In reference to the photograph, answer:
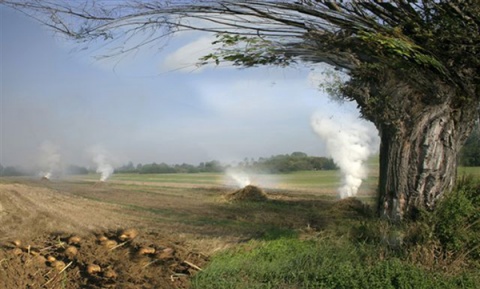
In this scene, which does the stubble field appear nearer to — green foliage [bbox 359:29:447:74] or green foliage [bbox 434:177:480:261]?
→ green foliage [bbox 434:177:480:261]

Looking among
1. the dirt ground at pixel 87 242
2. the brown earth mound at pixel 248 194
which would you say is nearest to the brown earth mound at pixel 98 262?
the dirt ground at pixel 87 242

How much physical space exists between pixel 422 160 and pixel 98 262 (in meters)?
4.69

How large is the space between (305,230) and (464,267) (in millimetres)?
2408

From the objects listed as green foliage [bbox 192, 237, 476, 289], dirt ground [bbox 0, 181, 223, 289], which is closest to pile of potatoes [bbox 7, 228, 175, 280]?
dirt ground [bbox 0, 181, 223, 289]

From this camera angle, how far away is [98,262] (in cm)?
723

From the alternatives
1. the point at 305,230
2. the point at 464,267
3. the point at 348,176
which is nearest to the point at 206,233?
the point at 305,230

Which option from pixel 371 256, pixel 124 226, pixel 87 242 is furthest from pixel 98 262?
pixel 371 256

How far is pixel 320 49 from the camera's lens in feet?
28.1

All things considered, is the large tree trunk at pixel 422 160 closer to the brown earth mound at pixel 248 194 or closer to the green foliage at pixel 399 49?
the green foliage at pixel 399 49

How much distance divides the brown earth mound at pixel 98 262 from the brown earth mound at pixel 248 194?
161 cm

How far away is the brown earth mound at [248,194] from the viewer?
30.3 feet

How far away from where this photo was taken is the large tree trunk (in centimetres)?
824

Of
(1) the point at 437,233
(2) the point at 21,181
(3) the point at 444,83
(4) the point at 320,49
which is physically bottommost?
(1) the point at 437,233

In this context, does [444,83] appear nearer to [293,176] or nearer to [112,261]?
[293,176]
